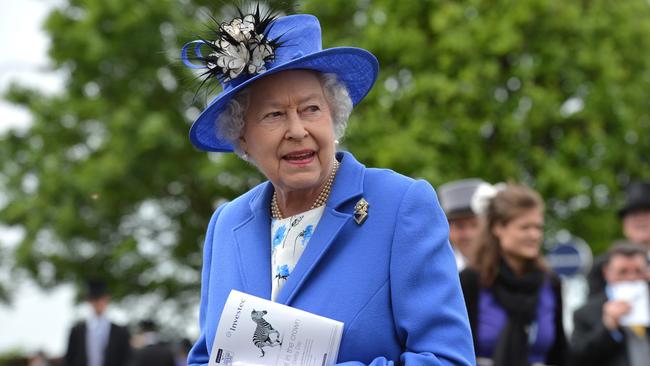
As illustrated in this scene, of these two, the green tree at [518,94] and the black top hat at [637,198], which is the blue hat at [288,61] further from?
the green tree at [518,94]

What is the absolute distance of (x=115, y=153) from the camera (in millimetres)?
21891

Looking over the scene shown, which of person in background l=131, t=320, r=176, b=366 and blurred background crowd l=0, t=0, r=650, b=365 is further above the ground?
blurred background crowd l=0, t=0, r=650, b=365

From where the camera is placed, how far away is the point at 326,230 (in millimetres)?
3387

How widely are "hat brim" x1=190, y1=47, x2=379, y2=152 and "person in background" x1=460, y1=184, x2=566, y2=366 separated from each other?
2804 millimetres

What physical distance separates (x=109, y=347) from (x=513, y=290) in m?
9.67

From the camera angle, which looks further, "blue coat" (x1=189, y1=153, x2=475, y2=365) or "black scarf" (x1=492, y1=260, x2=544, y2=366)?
"black scarf" (x1=492, y1=260, x2=544, y2=366)

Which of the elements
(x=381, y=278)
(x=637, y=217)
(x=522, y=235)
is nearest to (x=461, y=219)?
(x=522, y=235)

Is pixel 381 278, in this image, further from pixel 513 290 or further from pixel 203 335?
pixel 513 290

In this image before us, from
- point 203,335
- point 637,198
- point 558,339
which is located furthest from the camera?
point 637,198

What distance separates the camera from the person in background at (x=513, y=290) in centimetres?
634

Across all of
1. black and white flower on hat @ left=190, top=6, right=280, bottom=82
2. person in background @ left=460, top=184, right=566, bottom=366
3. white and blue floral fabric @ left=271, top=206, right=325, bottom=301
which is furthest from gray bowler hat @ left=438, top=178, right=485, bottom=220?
black and white flower on hat @ left=190, top=6, right=280, bottom=82

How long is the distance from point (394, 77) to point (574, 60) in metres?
3.32

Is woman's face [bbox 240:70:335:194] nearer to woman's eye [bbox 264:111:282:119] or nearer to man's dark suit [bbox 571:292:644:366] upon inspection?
woman's eye [bbox 264:111:282:119]

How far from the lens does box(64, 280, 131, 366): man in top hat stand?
15.2 metres
